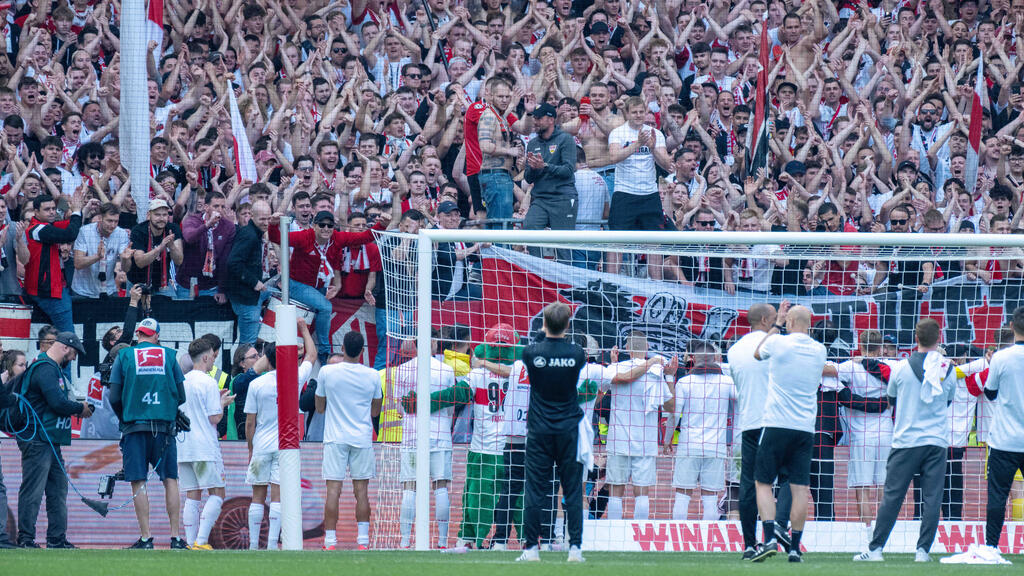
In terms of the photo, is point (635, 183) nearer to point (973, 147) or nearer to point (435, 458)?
point (435, 458)

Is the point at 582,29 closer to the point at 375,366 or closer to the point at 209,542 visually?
the point at 375,366

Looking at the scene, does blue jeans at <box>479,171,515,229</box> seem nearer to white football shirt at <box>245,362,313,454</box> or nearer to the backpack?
white football shirt at <box>245,362,313,454</box>

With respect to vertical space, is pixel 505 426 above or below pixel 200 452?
above

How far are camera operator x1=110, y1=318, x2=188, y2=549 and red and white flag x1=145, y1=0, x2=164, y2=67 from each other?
18.5 ft

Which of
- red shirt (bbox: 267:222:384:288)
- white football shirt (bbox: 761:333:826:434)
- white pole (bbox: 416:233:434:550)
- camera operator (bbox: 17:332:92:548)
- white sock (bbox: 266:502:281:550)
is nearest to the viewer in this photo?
white football shirt (bbox: 761:333:826:434)

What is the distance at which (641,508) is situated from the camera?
38.3 feet

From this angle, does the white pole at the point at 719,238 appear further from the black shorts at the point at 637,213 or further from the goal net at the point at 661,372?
the black shorts at the point at 637,213

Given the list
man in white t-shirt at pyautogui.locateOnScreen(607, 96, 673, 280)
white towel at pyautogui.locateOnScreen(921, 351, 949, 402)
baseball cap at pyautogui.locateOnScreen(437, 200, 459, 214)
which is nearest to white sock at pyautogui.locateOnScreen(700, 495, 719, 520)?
white towel at pyautogui.locateOnScreen(921, 351, 949, 402)

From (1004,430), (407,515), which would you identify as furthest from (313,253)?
(1004,430)

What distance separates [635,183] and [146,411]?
19.8 feet

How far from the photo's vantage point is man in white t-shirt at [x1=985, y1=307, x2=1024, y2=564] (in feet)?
32.0

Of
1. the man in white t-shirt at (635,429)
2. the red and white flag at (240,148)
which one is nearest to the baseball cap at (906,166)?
the man in white t-shirt at (635,429)

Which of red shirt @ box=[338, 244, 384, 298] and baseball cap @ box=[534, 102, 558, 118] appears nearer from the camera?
red shirt @ box=[338, 244, 384, 298]

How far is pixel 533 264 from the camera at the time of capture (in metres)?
13.0
